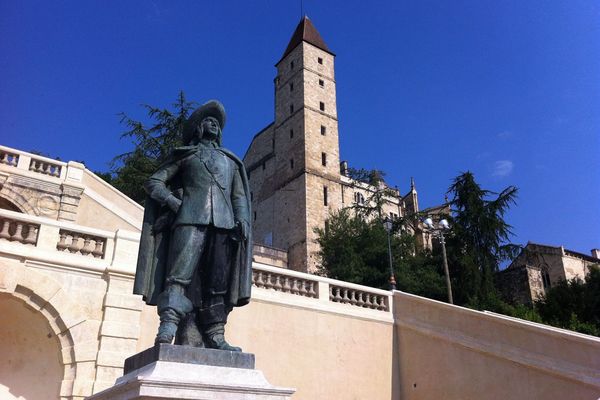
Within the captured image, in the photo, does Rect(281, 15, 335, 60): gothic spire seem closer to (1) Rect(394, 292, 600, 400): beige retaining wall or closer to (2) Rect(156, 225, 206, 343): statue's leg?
(1) Rect(394, 292, 600, 400): beige retaining wall

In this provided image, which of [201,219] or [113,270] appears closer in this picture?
[201,219]

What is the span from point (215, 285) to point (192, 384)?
1098 millimetres

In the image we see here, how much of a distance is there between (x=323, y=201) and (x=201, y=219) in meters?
41.0

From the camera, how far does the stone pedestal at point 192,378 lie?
361 centimetres

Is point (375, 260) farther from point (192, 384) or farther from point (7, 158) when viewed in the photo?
point (192, 384)

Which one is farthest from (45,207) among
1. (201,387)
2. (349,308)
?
(201,387)

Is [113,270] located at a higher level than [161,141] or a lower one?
lower

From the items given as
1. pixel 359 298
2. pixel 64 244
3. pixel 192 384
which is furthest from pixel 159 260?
pixel 359 298

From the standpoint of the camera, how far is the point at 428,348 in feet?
44.4

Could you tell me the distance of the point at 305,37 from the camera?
52.0 m

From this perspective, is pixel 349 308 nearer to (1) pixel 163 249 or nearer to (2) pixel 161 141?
(1) pixel 163 249

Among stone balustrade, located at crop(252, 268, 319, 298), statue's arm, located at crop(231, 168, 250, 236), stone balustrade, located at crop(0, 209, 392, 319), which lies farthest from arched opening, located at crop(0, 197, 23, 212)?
statue's arm, located at crop(231, 168, 250, 236)

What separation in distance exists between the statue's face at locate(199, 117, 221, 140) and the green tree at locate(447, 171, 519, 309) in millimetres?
23730

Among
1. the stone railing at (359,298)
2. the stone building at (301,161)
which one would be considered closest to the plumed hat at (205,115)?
the stone railing at (359,298)
